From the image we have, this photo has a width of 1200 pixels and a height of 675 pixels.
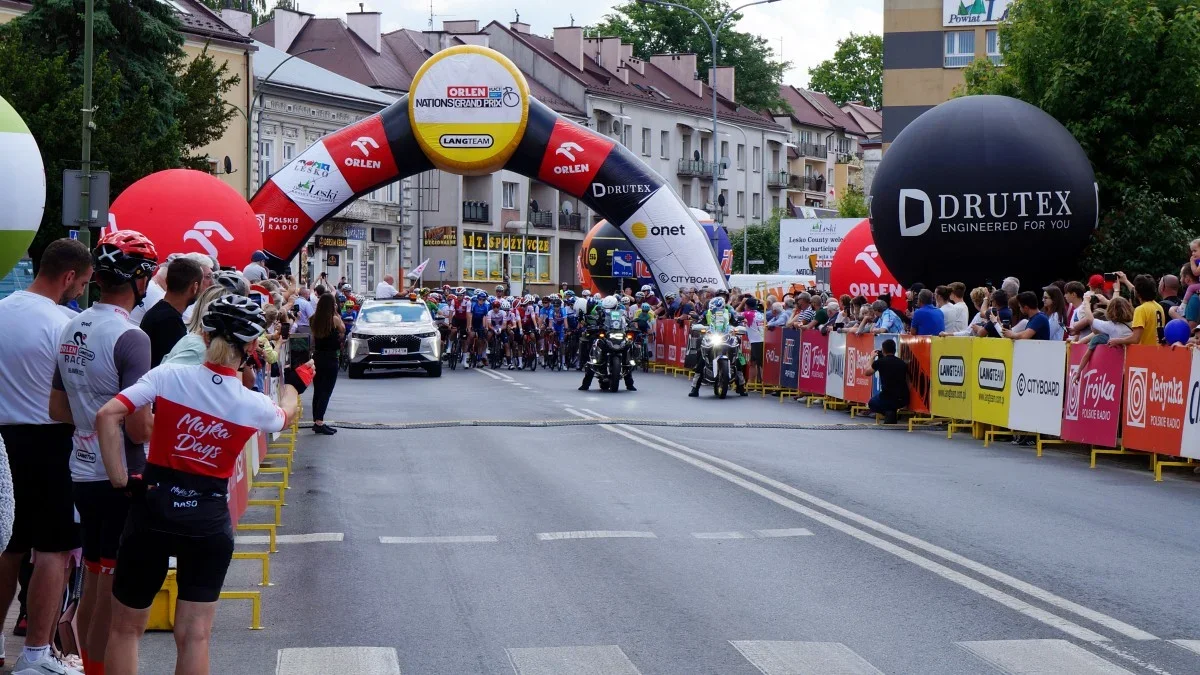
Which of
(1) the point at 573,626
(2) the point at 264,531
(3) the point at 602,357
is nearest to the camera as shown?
(1) the point at 573,626

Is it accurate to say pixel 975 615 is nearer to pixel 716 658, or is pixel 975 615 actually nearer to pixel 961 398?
pixel 716 658

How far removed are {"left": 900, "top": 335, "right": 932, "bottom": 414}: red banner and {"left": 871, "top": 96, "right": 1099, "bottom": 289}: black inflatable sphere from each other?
14.5ft

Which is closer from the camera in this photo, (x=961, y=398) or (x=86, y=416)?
(x=86, y=416)

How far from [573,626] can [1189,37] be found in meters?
27.0

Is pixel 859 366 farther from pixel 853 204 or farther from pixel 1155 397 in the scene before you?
pixel 853 204

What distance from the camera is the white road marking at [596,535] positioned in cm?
1092

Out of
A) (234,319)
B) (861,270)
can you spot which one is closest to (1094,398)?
(234,319)

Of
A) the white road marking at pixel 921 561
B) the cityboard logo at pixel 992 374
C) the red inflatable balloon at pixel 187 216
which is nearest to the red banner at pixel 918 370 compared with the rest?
the cityboard logo at pixel 992 374

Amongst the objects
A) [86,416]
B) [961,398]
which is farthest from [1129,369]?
[86,416]

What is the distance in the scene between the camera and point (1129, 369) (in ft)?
53.0

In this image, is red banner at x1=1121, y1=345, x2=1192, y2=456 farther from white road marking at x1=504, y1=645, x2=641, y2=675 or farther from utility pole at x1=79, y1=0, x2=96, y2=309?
utility pole at x1=79, y1=0, x2=96, y2=309

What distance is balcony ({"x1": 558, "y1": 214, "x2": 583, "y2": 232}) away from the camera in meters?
89.5

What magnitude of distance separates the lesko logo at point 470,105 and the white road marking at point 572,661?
79.8 feet

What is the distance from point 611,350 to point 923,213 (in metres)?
5.70
